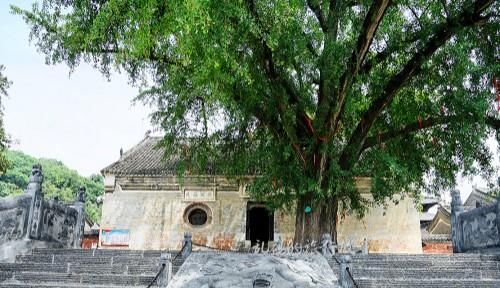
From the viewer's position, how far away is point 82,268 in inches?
289

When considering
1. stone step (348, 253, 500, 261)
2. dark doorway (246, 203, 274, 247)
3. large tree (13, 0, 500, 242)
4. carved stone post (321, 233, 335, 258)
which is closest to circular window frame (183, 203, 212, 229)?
dark doorway (246, 203, 274, 247)

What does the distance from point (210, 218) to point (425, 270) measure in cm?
914

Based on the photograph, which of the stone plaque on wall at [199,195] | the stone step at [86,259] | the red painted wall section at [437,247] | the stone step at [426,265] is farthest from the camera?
the red painted wall section at [437,247]

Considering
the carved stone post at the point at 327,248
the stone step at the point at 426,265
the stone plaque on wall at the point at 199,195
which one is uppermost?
the stone plaque on wall at the point at 199,195

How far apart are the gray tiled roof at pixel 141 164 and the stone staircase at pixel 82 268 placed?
6572mm

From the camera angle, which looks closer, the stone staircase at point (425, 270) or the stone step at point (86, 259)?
the stone staircase at point (425, 270)

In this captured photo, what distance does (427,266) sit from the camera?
7410 mm

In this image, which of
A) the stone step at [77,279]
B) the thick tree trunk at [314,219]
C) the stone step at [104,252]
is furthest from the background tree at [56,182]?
the stone step at [77,279]

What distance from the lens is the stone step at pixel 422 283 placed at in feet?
21.2

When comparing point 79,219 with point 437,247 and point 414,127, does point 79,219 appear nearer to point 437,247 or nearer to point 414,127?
point 414,127

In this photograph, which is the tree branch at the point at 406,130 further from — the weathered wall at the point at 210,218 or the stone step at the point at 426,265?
the weathered wall at the point at 210,218

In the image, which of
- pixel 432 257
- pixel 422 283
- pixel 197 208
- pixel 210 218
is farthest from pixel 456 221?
pixel 197 208

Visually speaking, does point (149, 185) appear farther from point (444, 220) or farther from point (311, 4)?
point (444, 220)

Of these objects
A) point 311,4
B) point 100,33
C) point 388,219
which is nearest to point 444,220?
point 388,219
